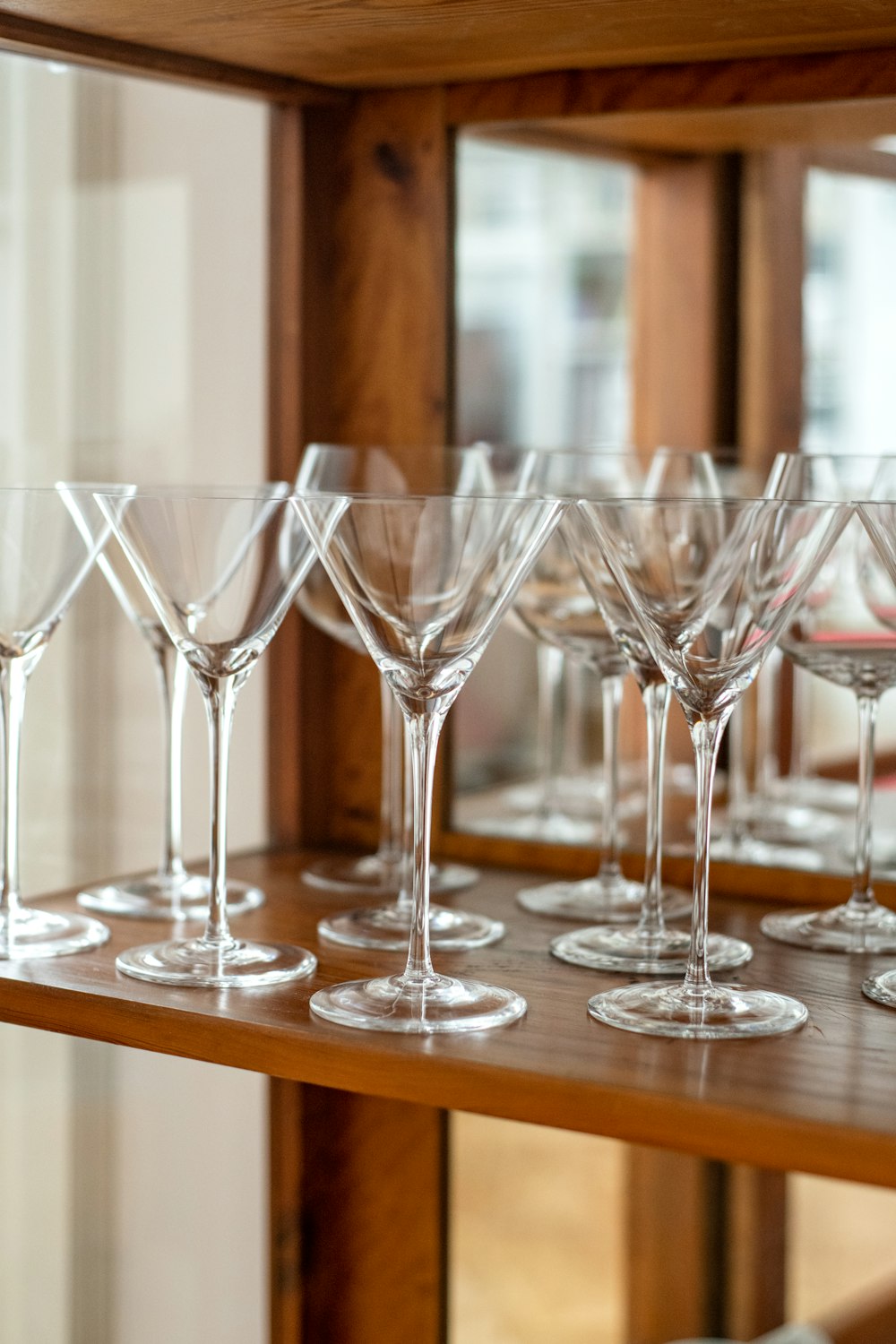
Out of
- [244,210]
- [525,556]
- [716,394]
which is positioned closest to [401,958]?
[525,556]

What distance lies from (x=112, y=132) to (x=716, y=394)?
453 millimetres

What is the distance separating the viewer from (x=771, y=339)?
3.72 ft

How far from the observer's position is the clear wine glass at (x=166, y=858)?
0.76m

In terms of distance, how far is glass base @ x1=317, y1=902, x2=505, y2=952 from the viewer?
71cm

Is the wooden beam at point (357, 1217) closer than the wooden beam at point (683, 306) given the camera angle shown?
Yes

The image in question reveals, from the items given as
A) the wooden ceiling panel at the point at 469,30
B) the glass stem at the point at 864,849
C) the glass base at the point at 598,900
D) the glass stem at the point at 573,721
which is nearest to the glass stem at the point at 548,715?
the glass stem at the point at 573,721

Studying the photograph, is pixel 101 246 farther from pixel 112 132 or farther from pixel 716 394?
pixel 716 394

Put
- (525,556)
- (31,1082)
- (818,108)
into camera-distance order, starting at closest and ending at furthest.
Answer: (525,556), (818,108), (31,1082)

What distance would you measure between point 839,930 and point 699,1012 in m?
0.14

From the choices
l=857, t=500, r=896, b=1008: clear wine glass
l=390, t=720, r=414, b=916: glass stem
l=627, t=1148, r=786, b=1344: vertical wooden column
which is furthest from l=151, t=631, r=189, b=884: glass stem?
l=627, t=1148, r=786, b=1344: vertical wooden column

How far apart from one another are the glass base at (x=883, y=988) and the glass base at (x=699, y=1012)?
30 mm

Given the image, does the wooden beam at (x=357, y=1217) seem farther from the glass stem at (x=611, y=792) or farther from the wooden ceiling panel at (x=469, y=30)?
the wooden ceiling panel at (x=469, y=30)

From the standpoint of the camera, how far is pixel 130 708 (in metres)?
0.91

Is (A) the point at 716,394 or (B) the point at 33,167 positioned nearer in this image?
(B) the point at 33,167
